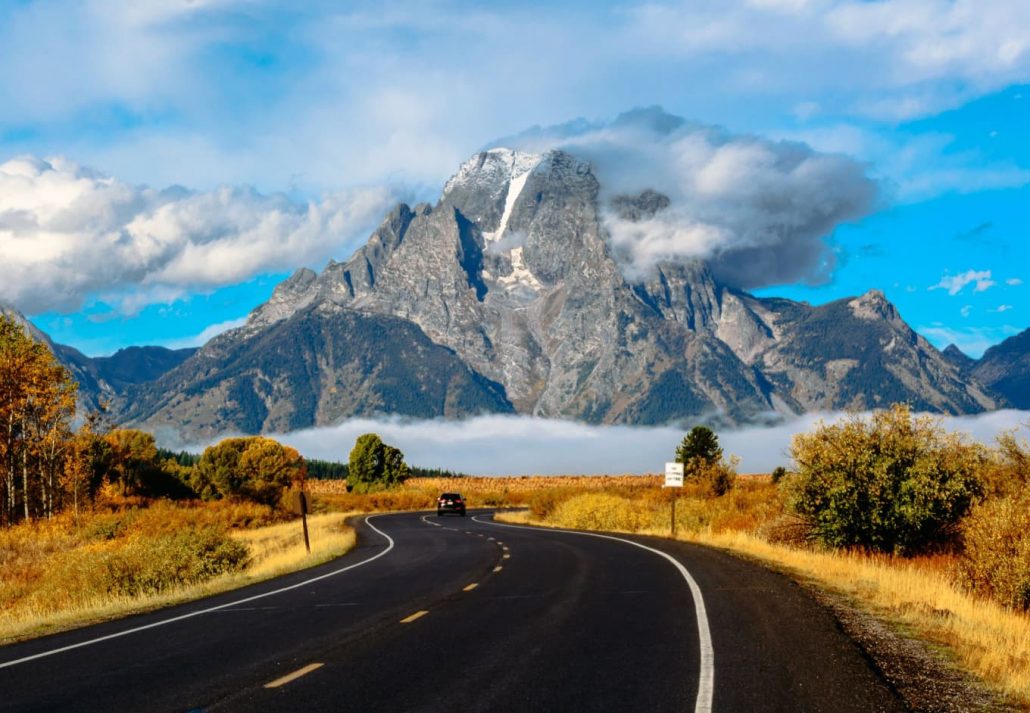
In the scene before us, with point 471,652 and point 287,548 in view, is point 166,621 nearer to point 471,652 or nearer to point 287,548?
point 471,652

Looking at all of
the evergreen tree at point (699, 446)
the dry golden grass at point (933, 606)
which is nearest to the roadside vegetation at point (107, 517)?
the dry golden grass at point (933, 606)

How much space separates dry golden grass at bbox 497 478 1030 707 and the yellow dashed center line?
6960 mm

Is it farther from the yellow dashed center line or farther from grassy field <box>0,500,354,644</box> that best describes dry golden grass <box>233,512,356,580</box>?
the yellow dashed center line

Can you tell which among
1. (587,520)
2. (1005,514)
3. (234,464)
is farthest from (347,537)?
(234,464)

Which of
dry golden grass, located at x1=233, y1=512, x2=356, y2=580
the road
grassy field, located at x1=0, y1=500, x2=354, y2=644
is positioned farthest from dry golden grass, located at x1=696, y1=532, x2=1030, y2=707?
grassy field, located at x1=0, y1=500, x2=354, y2=644

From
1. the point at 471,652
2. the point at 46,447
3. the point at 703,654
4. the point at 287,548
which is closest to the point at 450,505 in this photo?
the point at 46,447

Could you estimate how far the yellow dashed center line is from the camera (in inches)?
368

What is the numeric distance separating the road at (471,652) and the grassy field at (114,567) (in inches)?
88.8

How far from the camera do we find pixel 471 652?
36.4ft

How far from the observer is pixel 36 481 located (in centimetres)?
4647

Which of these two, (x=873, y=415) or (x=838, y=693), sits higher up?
(x=873, y=415)

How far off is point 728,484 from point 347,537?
26458 mm

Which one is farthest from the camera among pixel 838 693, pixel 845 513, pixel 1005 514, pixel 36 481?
pixel 36 481

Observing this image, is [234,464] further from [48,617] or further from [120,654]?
[120,654]
